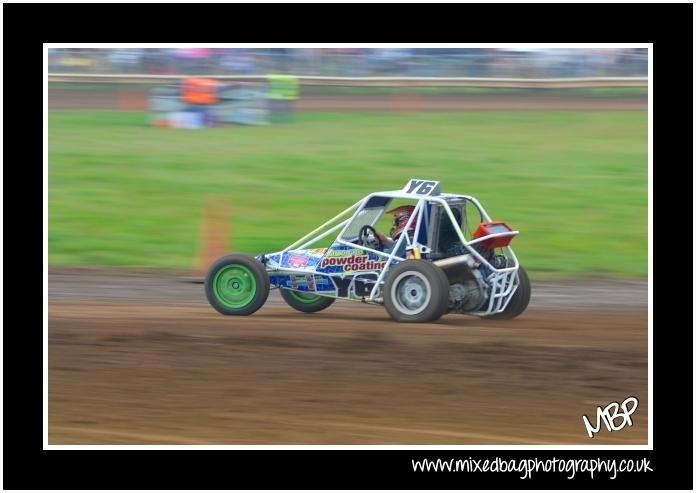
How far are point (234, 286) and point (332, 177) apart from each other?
9192 millimetres

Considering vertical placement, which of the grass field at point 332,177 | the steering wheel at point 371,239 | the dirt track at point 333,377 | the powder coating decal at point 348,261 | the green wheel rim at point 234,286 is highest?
the grass field at point 332,177

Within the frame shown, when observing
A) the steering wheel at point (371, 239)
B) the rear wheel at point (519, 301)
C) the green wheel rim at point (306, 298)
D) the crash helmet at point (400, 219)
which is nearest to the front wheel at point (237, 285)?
the green wheel rim at point (306, 298)

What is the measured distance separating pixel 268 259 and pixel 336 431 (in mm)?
3822

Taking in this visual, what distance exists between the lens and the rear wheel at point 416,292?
11484 mm

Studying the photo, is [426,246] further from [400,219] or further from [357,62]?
[357,62]

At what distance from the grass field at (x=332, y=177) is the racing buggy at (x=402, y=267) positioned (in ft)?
14.1

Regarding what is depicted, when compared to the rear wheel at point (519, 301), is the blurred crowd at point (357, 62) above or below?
above

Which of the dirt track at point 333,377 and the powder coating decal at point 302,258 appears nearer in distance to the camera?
Result: the dirt track at point 333,377

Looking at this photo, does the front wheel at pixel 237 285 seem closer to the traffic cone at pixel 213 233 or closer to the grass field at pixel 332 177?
the traffic cone at pixel 213 233

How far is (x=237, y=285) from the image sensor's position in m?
12.4

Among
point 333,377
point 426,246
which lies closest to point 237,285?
point 426,246

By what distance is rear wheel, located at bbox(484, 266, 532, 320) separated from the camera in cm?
1241

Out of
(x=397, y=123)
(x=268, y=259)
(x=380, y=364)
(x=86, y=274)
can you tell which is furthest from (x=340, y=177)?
(x=380, y=364)

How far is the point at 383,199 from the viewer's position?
12297 millimetres
